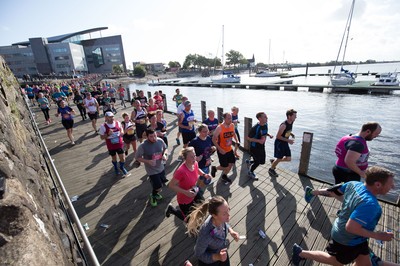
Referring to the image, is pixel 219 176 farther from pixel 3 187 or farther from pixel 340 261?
pixel 3 187

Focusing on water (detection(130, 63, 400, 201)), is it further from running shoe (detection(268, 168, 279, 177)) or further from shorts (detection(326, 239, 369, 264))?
shorts (detection(326, 239, 369, 264))

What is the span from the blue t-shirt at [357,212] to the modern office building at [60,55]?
89.2m

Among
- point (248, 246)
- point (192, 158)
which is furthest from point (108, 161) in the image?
point (248, 246)

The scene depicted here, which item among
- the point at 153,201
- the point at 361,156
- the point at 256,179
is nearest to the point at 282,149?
the point at 256,179

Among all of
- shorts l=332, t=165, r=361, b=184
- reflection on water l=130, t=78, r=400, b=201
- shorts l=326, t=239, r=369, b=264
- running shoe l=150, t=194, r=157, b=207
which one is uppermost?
shorts l=332, t=165, r=361, b=184

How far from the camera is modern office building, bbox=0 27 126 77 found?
259 feet

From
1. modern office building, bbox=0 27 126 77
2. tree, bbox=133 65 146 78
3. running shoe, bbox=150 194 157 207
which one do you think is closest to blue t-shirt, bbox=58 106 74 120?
running shoe, bbox=150 194 157 207

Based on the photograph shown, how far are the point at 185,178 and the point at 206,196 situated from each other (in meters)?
1.95

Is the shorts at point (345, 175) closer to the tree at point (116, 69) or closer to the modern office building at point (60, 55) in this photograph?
the modern office building at point (60, 55)

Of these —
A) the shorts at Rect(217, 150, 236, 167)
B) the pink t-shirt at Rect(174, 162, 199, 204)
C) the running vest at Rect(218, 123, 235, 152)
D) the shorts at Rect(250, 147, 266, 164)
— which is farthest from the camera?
the shorts at Rect(250, 147, 266, 164)

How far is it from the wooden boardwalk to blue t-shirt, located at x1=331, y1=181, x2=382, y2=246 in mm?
1117

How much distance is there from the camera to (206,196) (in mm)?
5324

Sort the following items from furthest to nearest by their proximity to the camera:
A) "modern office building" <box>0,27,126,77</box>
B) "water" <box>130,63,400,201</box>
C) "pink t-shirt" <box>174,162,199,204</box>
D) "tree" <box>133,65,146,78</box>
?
1. "tree" <box>133,65,146,78</box>
2. "modern office building" <box>0,27,126,77</box>
3. "water" <box>130,63,400,201</box>
4. "pink t-shirt" <box>174,162,199,204</box>

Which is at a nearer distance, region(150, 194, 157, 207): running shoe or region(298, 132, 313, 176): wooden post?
region(150, 194, 157, 207): running shoe
